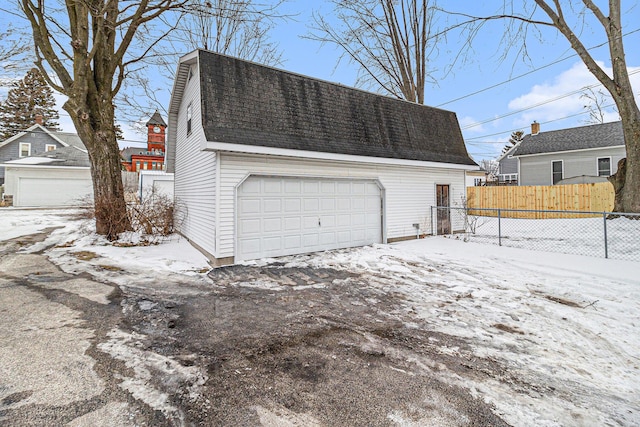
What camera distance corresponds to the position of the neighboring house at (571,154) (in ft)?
57.2

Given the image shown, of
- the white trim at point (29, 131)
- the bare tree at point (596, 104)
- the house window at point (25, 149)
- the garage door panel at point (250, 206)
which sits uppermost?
the bare tree at point (596, 104)

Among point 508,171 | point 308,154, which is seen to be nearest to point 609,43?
point 308,154

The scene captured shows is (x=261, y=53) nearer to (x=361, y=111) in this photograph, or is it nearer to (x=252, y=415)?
(x=361, y=111)

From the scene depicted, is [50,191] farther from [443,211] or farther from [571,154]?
[571,154]

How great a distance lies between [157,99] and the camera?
14742mm

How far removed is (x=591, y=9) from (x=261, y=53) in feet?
49.2

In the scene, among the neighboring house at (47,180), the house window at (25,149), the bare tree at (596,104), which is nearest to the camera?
the neighboring house at (47,180)

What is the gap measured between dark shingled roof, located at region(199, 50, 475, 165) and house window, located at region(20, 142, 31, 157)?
2734 centimetres

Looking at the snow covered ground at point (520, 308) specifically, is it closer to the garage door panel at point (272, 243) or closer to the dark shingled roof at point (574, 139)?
the garage door panel at point (272, 243)

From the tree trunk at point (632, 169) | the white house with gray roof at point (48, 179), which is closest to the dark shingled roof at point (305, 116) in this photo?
the tree trunk at point (632, 169)

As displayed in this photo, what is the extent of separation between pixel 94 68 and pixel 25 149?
73.2ft

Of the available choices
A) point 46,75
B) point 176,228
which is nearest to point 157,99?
point 46,75

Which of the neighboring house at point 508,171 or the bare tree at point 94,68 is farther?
the neighboring house at point 508,171

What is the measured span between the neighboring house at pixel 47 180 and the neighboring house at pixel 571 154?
29896 mm
